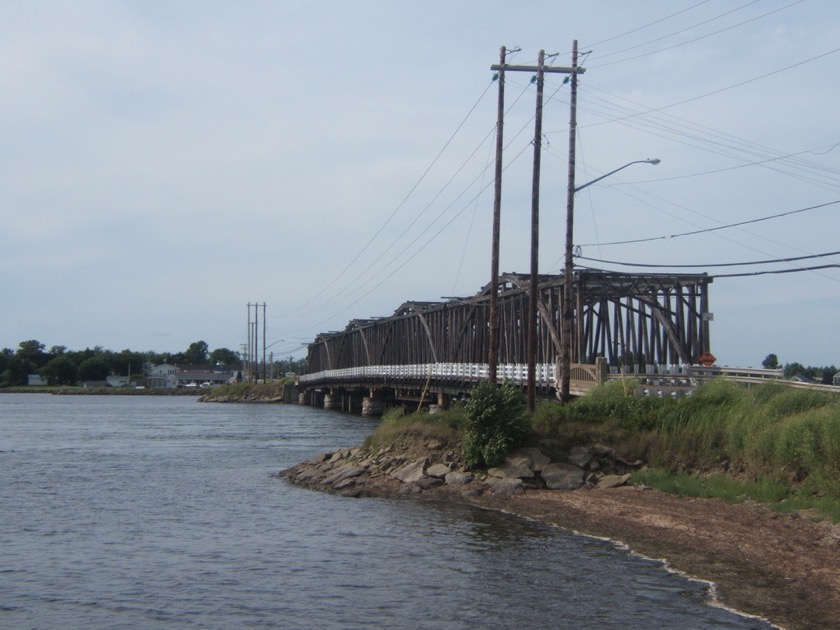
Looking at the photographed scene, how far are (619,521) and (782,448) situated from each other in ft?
13.9

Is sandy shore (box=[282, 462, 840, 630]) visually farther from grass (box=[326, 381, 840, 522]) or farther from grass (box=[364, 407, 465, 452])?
grass (box=[364, 407, 465, 452])

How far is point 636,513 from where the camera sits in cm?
2316

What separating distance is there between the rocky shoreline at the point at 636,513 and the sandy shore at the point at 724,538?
20 millimetres

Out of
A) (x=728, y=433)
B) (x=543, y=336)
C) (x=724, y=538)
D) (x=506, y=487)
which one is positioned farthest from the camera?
(x=543, y=336)

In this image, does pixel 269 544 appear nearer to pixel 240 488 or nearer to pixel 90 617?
pixel 90 617

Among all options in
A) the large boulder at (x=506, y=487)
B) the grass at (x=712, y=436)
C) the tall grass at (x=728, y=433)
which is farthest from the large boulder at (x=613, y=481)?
the large boulder at (x=506, y=487)

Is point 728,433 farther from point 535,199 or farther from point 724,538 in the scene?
point 535,199

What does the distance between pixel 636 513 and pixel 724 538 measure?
11.3 feet

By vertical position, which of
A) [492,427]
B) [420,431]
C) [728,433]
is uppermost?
[728,433]

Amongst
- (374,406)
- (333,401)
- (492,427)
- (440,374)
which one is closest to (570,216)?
(492,427)

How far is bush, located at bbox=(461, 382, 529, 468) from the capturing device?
29.4 metres

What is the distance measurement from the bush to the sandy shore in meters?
1.59

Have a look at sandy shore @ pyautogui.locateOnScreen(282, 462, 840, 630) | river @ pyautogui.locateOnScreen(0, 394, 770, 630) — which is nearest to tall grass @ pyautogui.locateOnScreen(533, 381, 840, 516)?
sandy shore @ pyautogui.locateOnScreen(282, 462, 840, 630)

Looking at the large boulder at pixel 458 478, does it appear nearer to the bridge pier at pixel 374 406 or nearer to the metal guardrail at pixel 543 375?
the metal guardrail at pixel 543 375
